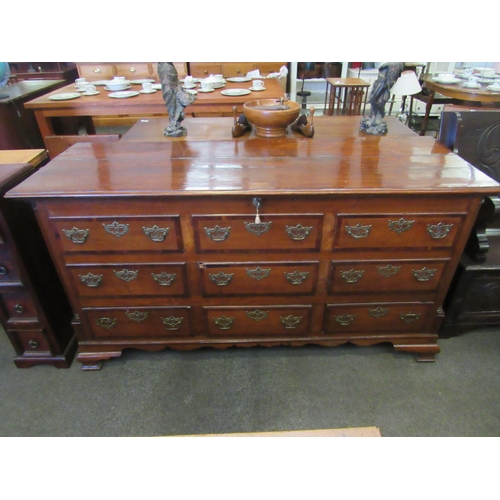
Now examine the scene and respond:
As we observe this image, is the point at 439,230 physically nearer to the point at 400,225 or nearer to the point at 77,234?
the point at 400,225

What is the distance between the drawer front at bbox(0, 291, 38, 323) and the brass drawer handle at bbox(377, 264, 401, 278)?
4.60 ft

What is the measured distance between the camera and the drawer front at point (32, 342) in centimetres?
147

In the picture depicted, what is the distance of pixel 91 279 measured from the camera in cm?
130

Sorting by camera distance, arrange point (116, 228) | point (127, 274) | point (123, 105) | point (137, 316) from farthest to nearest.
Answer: point (123, 105) → point (137, 316) → point (127, 274) → point (116, 228)

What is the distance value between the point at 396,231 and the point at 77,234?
114cm

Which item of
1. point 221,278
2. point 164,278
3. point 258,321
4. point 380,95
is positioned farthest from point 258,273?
point 380,95

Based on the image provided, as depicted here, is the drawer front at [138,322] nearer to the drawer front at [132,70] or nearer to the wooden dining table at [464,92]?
the wooden dining table at [464,92]

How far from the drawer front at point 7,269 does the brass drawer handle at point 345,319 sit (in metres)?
1.30

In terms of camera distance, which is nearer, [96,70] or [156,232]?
[156,232]

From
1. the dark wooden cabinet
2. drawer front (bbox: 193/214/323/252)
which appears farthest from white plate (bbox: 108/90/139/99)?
drawer front (bbox: 193/214/323/252)

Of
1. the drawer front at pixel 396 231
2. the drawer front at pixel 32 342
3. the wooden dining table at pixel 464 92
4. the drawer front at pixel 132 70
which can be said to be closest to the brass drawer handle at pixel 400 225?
the drawer front at pixel 396 231

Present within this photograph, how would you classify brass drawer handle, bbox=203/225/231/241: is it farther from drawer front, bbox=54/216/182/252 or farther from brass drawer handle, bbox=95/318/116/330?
brass drawer handle, bbox=95/318/116/330

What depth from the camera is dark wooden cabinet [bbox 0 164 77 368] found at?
1280 millimetres

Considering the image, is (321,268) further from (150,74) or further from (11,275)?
(150,74)
